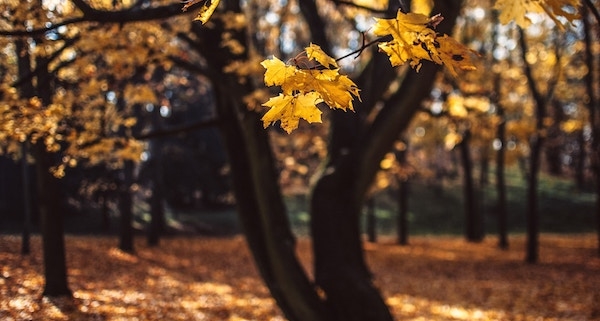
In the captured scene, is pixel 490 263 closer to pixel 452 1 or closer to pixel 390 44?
pixel 452 1

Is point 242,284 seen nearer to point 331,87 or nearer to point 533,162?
point 533,162

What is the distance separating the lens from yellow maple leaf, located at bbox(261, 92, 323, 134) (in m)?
1.75

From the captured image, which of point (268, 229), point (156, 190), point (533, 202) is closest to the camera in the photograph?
point (268, 229)

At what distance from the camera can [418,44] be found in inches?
71.4

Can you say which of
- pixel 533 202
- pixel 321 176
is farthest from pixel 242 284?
pixel 533 202

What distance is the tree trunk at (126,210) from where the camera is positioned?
13391 mm

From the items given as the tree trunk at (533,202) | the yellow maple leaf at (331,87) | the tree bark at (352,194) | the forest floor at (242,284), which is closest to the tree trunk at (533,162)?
the tree trunk at (533,202)

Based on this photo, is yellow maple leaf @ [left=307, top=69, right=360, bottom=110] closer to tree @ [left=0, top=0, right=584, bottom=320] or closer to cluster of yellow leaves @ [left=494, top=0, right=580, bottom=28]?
cluster of yellow leaves @ [left=494, top=0, right=580, bottom=28]

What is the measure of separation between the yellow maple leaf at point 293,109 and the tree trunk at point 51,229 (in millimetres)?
4542

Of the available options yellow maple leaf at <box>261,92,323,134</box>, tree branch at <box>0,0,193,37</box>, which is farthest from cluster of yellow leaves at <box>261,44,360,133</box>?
tree branch at <box>0,0,193,37</box>

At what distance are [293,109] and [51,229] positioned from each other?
5.57m

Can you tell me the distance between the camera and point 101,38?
531 cm

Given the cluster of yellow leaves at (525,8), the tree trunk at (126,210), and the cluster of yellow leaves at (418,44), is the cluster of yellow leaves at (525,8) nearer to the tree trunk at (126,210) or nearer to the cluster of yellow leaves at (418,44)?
the cluster of yellow leaves at (418,44)

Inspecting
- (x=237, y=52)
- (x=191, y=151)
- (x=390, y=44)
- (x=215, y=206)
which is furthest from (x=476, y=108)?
(x=215, y=206)
